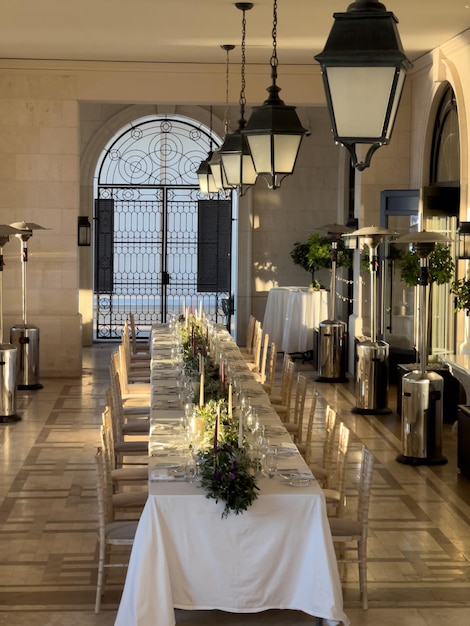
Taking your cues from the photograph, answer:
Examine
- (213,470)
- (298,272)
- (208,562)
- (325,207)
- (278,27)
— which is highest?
(278,27)

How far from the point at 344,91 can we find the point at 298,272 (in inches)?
584

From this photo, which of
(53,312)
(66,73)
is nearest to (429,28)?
(66,73)

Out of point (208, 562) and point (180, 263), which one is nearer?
point (208, 562)

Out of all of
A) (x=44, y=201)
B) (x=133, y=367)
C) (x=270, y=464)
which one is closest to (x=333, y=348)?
(x=133, y=367)

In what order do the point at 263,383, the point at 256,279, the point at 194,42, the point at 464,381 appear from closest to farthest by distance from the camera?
the point at 464,381, the point at 263,383, the point at 194,42, the point at 256,279

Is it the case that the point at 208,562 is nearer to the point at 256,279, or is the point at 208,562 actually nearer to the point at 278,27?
the point at 278,27

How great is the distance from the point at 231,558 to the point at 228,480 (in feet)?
1.31

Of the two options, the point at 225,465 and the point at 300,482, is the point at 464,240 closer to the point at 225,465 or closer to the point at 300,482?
the point at 300,482

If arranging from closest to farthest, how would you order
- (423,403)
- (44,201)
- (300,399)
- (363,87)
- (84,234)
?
(363,87), (300,399), (423,403), (44,201), (84,234)

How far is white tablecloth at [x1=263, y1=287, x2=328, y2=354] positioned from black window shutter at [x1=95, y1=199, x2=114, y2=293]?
3.45 metres

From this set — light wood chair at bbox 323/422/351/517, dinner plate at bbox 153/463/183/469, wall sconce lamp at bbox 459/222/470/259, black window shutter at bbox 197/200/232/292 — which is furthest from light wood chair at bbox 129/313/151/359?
dinner plate at bbox 153/463/183/469

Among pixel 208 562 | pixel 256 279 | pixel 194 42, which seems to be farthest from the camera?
pixel 256 279

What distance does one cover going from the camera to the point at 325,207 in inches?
711

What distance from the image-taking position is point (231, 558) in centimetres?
505
